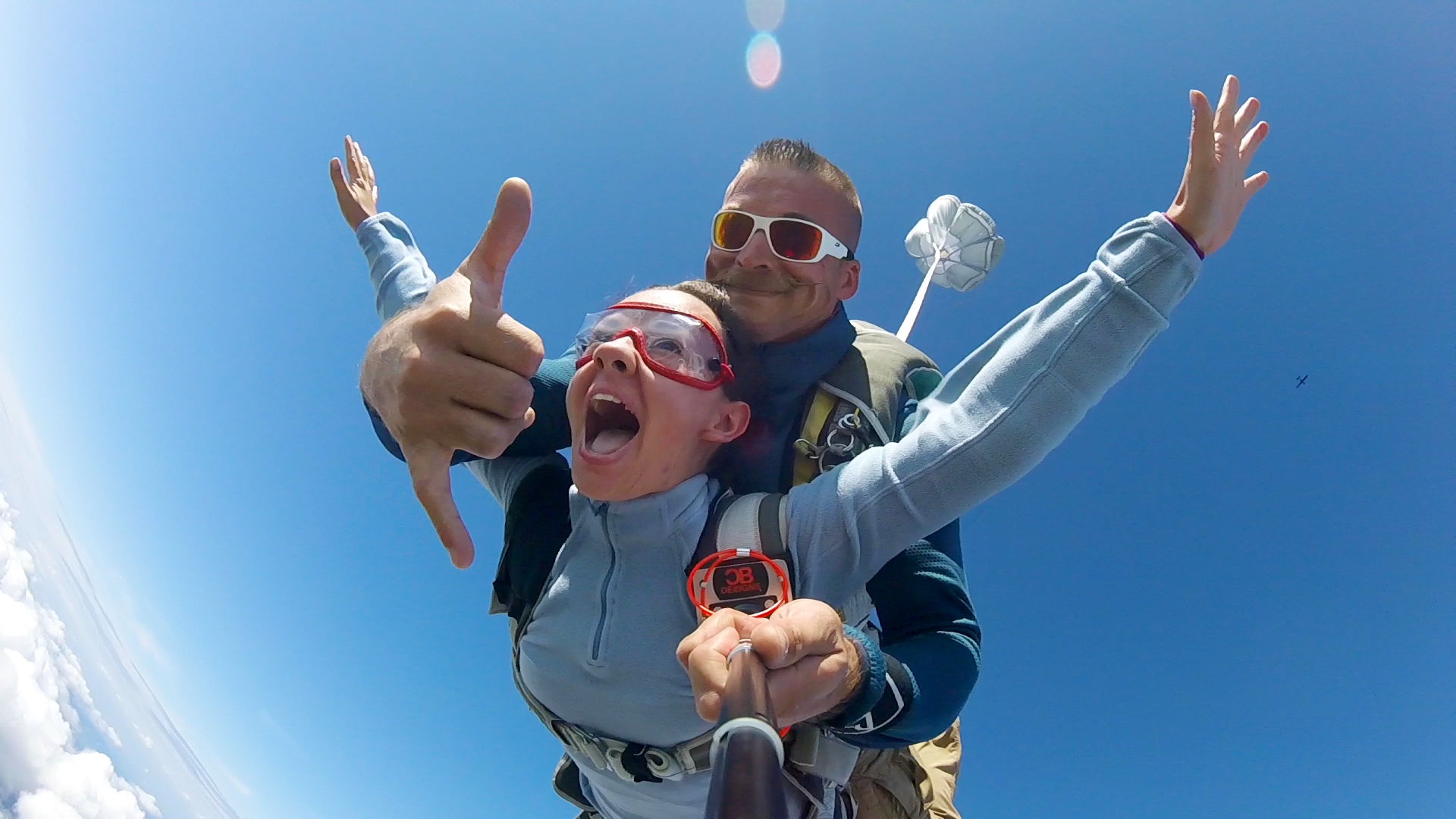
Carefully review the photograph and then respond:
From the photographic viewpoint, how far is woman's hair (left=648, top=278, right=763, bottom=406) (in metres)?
2.06

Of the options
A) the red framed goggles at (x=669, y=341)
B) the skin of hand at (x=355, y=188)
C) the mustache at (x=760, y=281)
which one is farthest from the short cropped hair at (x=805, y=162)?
the skin of hand at (x=355, y=188)

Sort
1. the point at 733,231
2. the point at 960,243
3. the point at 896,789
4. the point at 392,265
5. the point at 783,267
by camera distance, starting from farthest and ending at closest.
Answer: the point at 960,243 < the point at 733,231 < the point at 783,267 < the point at 896,789 < the point at 392,265

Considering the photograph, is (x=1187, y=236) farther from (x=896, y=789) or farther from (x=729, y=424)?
(x=896, y=789)

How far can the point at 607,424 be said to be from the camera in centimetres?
192

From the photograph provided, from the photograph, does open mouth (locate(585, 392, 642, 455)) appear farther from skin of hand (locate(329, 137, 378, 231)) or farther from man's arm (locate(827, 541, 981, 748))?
skin of hand (locate(329, 137, 378, 231))

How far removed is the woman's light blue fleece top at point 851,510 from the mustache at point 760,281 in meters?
0.87

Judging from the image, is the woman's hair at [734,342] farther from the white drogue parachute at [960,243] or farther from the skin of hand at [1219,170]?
the white drogue parachute at [960,243]

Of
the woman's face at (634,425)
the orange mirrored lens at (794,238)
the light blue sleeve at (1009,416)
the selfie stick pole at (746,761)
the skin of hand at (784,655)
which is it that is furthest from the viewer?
the orange mirrored lens at (794,238)

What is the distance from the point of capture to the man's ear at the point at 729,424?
1.88m

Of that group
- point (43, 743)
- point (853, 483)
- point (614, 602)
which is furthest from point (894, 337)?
point (43, 743)

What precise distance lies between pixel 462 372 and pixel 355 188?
175 centimetres

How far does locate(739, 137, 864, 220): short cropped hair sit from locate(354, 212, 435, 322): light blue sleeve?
1.39 m

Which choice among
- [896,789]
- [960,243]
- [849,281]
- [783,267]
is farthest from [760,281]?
[960,243]

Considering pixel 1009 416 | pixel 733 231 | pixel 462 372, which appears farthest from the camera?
pixel 733 231
